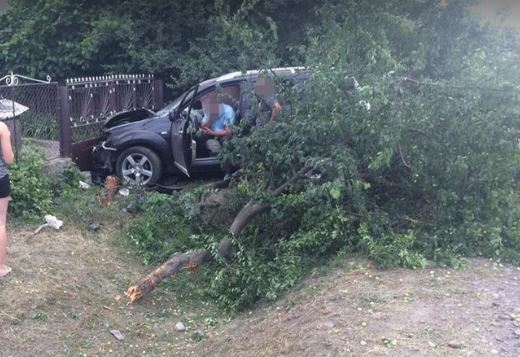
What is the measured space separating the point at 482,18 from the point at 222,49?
4.56 m

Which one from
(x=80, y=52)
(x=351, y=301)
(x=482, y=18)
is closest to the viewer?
(x=351, y=301)

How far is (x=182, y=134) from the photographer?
27.5 feet

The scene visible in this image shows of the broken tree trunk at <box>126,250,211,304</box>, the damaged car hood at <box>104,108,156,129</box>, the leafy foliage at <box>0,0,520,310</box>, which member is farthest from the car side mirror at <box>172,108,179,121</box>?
the broken tree trunk at <box>126,250,211,304</box>

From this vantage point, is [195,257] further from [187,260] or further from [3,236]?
[3,236]

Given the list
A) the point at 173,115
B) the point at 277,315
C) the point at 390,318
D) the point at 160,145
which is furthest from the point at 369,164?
the point at 160,145

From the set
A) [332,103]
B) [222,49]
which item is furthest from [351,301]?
[222,49]

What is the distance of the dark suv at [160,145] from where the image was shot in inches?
336

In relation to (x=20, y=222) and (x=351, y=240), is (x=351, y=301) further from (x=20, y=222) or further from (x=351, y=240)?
(x=20, y=222)

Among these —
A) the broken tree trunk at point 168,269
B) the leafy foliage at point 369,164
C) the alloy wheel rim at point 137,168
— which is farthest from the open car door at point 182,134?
the broken tree trunk at point 168,269

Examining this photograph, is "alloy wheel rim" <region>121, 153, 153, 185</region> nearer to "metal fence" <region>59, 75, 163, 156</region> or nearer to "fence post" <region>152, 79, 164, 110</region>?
"metal fence" <region>59, 75, 163, 156</region>

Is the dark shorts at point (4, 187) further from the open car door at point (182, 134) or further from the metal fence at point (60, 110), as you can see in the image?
the open car door at point (182, 134)

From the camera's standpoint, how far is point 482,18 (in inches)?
454

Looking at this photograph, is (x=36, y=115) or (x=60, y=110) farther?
(x=36, y=115)

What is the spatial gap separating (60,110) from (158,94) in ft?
11.3
